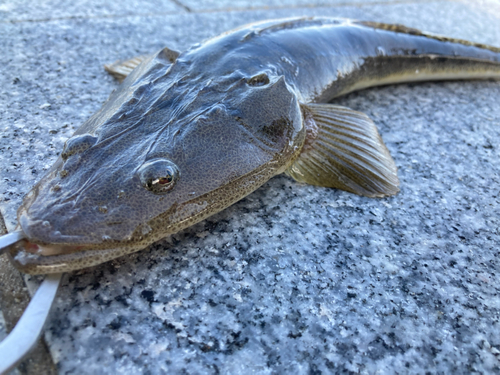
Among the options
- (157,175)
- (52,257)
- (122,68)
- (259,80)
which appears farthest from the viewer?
(122,68)

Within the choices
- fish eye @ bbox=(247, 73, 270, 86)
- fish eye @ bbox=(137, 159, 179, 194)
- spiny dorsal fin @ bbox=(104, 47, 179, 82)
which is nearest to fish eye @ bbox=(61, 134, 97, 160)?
fish eye @ bbox=(137, 159, 179, 194)

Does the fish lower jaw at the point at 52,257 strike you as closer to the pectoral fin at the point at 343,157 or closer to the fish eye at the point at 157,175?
the fish eye at the point at 157,175

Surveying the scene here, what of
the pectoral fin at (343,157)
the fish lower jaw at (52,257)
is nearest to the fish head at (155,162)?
the fish lower jaw at (52,257)

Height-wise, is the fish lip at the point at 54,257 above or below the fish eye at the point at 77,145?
below

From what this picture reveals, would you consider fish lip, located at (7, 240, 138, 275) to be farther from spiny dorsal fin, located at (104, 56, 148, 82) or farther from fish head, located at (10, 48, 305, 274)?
spiny dorsal fin, located at (104, 56, 148, 82)

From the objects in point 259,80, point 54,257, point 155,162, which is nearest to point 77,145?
point 155,162


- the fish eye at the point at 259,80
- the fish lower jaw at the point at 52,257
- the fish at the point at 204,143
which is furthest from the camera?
the fish eye at the point at 259,80

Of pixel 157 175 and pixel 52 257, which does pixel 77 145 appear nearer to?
pixel 157 175
